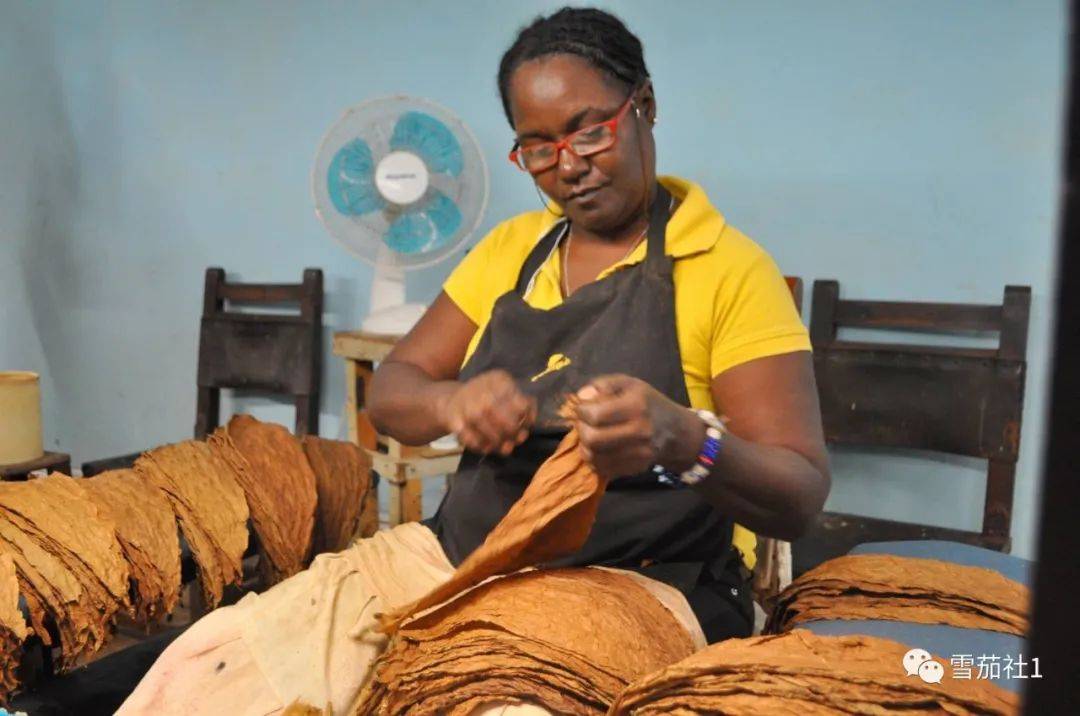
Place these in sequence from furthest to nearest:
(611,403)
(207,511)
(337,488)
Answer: (337,488)
(207,511)
(611,403)

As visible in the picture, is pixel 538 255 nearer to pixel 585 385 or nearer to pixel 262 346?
pixel 585 385

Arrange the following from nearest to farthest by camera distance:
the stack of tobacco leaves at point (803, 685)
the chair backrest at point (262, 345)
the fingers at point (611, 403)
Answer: the stack of tobacco leaves at point (803, 685) < the fingers at point (611, 403) < the chair backrest at point (262, 345)

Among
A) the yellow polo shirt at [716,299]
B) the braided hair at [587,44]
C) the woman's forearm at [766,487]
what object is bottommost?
the woman's forearm at [766,487]

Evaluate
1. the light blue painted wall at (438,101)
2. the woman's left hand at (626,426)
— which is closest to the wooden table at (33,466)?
the light blue painted wall at (438,101)

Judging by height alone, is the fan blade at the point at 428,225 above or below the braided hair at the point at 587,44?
below

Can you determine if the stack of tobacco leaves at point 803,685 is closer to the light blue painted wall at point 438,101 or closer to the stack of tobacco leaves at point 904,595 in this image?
the stack of tobacco leaves at point 904,595

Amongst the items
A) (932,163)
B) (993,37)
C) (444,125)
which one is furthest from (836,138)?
(444,125)

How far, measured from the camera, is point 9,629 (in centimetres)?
123

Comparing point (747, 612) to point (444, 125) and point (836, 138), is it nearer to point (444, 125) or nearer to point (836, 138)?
point (836, 138)

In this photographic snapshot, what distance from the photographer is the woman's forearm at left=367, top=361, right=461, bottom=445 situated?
134 cm

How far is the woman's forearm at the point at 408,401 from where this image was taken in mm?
1336

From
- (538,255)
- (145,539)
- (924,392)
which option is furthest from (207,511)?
(924,392)

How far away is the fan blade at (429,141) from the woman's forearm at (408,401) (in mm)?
1189

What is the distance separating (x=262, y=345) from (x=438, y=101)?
1.09 metres
